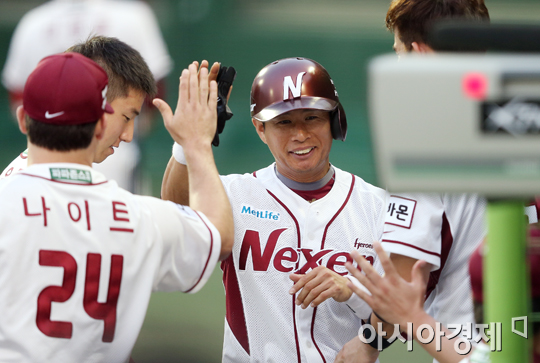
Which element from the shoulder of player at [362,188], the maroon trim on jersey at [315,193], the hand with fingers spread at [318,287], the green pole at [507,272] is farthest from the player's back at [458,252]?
the green pole at [507,272]

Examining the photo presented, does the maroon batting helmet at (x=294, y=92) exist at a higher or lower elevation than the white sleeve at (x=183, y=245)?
higher

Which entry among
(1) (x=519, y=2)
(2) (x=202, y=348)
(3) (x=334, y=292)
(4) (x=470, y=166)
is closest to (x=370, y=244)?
(3) (x=334, y=292)

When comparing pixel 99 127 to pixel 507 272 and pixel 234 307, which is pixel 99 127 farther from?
pixel 507 272

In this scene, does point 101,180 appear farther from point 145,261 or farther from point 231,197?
point 231,197

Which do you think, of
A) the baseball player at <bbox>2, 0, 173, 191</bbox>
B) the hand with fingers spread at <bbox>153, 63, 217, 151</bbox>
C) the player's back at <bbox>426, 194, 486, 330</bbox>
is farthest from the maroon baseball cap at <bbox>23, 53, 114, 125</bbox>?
the baseball player at <bbox>2, 0, 173, 191</bbox>

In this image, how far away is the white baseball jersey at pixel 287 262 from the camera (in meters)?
2.36

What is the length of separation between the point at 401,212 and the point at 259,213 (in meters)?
0.62

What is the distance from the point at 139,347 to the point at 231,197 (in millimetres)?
2598

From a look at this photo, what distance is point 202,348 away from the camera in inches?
186

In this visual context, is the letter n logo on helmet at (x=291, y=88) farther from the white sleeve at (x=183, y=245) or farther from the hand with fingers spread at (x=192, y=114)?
the white sleeve at (x=183, y=245)

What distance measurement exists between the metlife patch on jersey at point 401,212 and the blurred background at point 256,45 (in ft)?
24.8

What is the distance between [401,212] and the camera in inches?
81.6

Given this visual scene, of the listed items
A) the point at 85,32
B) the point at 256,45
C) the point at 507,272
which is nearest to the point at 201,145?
the point at 507,272

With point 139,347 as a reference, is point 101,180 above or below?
above
